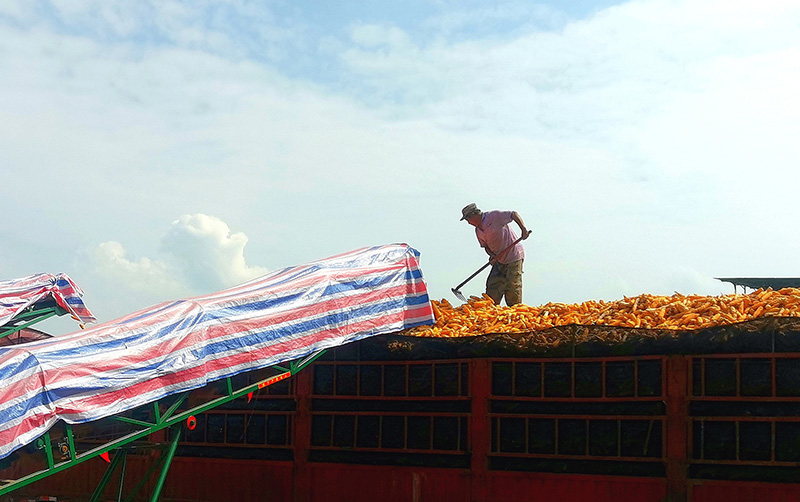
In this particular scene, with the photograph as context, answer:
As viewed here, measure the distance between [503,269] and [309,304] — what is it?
15.3 feet

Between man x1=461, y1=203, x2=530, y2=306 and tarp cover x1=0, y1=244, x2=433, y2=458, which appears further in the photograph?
man x1=461, y1=203, x2=530, y2=306

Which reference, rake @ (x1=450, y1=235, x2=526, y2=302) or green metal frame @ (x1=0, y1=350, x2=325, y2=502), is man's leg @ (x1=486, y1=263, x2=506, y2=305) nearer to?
rake @ (x1=450, y1=235, x2=526, y2=302)

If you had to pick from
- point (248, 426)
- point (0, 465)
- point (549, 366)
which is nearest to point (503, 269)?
point (549, 366)

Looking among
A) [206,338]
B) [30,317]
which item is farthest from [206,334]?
[30,317]

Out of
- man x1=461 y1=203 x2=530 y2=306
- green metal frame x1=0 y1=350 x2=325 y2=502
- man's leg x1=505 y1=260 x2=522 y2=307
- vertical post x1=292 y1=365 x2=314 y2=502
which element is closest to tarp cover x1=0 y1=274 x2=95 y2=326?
vertical post x1=292 y1=365 x2=314 y2=502

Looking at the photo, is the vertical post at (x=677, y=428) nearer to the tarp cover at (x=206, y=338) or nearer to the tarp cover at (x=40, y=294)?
the tarp cover at (x=206, y=338)

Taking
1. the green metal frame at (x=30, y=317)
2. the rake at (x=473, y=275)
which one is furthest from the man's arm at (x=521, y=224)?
the green metal frame at (x=30, y=317)

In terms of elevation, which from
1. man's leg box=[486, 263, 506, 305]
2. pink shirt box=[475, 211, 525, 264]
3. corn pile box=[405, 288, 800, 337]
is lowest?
corn pile box=[405, 288, 800, 337]

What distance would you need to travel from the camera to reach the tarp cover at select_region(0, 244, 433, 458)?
25.6 ft

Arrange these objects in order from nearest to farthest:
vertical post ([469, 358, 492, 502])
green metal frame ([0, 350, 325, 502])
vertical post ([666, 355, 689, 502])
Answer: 1. green metal frame ([0, 350, 325, 502])
2. vertical post ([666, 355, 689, 502])
3. vertical post ([469, 358, 492, 502])

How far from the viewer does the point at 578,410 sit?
9.95 metres

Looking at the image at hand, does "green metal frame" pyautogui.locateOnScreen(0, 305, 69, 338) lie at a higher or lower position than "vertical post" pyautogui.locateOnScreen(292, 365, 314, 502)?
higher

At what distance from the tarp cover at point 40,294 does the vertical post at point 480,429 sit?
12.9m

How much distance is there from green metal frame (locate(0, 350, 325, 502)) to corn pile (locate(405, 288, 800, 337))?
2.27m
